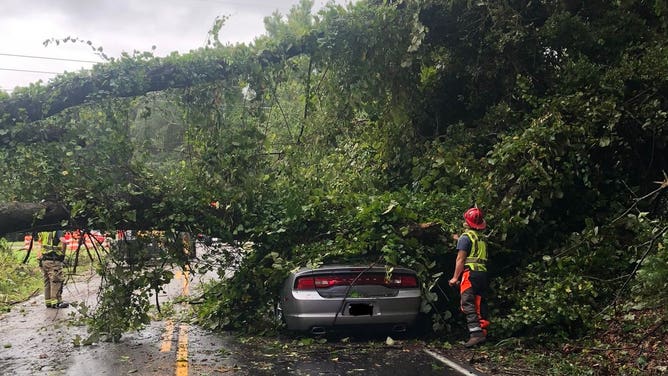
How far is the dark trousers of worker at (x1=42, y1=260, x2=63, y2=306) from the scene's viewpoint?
962 cm

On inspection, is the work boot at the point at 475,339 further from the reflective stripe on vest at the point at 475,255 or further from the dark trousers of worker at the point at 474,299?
the reflective stripe on vest at the point at 475,255

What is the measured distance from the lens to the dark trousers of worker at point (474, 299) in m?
6.25

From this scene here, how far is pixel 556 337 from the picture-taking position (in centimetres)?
598

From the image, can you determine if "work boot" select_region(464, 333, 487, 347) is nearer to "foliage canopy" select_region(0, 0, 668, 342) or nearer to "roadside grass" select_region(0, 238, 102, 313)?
"foliage canopy" select_region(0, 0, 668, 342)

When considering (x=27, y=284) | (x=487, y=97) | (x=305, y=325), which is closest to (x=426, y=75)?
(x=487, y=97)

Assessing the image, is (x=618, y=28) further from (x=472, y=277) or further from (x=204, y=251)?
(x=204, y=251)

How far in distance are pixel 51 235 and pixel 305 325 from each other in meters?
4.01

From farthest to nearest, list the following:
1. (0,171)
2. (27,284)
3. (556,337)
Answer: (27,284) → (0,171) → (556,337)

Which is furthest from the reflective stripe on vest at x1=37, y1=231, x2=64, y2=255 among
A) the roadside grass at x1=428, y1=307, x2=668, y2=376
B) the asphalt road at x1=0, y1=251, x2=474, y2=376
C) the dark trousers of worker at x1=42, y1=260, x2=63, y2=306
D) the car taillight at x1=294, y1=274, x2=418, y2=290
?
the roadside grass at x1=428, y1=307, x2=668, y2=376

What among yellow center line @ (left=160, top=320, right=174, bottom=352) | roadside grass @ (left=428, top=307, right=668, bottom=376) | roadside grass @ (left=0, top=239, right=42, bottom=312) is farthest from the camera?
roadside grass @ (left=0, top=239, right=42, bottom=312)

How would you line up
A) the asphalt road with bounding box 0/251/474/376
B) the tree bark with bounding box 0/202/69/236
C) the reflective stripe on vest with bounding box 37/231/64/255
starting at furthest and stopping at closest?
the reflective stripe on vest with bounding box 37/231/64/255 < the tree bark with bounding box 0/202/69/236 < the asphalt road with bounding box 0/251/474/376

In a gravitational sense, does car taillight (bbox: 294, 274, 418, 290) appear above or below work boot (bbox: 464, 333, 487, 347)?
above

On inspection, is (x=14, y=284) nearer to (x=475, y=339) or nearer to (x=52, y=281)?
(x=52, y=281)

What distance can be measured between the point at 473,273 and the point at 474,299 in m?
0.28
